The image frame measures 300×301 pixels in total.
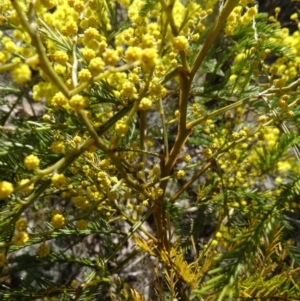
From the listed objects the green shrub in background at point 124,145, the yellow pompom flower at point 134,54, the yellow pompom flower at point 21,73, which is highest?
the yellow pompom flower at point 21,73

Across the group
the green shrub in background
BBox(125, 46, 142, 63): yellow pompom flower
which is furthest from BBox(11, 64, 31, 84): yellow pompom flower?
BBox(125, 46, 142, 63): yellow pompom flower

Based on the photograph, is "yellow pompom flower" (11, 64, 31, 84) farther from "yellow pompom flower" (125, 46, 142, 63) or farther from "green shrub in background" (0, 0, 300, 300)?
"yellow pompom flower" (125, 46, 142, 63)

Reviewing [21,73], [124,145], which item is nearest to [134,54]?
[21,73]

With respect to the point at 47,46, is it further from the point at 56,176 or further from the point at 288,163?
the point at 288,163

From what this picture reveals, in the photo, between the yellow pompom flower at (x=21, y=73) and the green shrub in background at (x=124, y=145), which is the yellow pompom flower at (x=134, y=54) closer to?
the green shrub in background at (x=124, y=145)

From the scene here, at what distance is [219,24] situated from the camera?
94 centimetres

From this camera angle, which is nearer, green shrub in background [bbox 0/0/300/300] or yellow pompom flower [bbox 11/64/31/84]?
yellow pompom flower [bbox 11/64/31/84]

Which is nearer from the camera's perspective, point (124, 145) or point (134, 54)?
point (134, 54)

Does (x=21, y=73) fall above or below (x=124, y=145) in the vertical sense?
above

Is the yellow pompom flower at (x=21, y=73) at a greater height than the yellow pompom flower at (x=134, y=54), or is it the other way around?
the yellow pompom flower at (x=21, y=73)

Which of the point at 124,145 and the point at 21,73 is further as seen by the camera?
the point at 124,145

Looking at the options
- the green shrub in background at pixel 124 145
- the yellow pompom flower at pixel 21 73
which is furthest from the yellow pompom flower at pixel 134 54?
the yellow pompom flower at pixel 21 73

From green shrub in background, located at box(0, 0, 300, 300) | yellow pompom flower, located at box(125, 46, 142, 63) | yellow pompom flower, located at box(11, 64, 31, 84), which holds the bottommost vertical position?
green shrub in background, located at box(0, 0, 300, 300)

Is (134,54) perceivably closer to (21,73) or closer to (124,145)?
(21,73)
